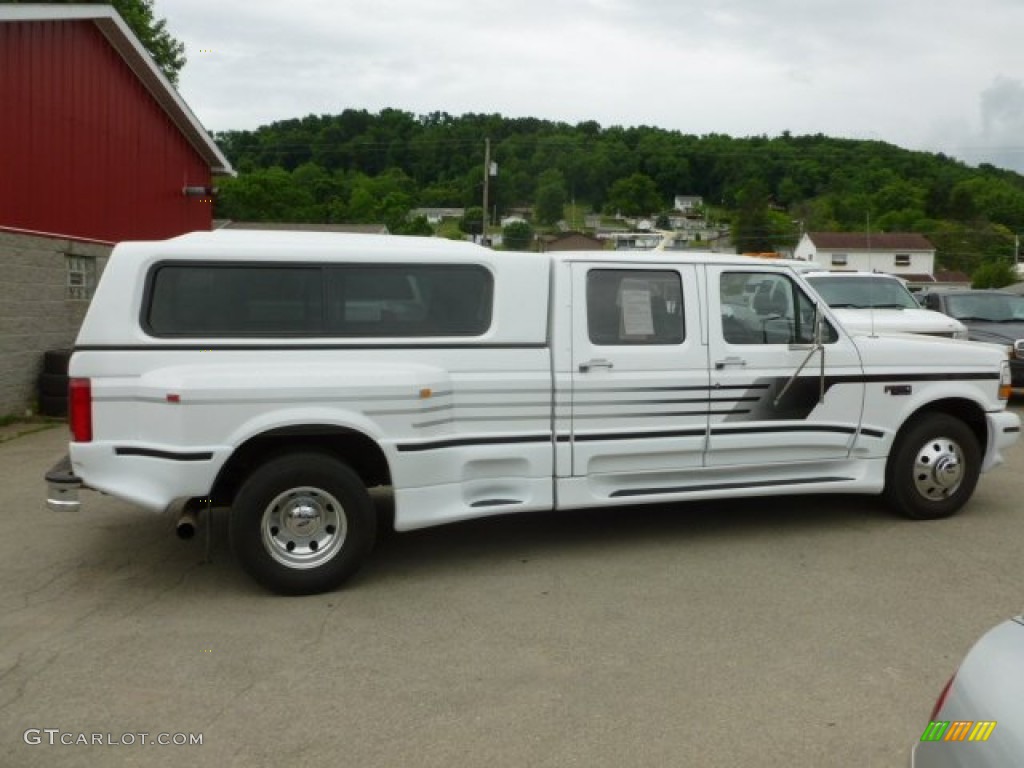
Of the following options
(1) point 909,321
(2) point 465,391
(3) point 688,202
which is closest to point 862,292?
(1) point 909,321

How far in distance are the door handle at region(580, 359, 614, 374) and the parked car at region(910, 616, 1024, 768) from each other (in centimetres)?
351

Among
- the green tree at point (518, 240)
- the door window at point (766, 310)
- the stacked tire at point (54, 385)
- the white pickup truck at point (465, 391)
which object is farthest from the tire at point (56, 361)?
the door window at point (766, 310)

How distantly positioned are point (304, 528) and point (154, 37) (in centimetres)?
3181

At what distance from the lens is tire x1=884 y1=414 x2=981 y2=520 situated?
21.3 feet

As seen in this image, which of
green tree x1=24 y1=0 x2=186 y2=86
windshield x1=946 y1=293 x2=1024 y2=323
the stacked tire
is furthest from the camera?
green tree x1=24 y1=0 x2=186 y2=86

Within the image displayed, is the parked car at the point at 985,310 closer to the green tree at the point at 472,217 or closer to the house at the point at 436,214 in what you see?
the green tree at the point at 472,217

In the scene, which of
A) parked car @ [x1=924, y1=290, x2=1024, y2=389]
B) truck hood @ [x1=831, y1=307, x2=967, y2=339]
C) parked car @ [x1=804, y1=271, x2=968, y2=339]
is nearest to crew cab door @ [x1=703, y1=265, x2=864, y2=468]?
truck hood @ [x1=831, y1=307, x2=967, y2=339]

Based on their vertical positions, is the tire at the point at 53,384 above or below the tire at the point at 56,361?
below

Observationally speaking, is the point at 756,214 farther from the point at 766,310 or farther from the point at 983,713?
the point at 983,713

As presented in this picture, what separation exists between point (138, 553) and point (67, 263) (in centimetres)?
883

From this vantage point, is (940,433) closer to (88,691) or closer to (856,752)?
(856,752)

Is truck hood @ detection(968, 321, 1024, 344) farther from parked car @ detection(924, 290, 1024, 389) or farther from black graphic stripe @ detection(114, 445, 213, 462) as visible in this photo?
black graphic stripe @ detection(114, 445, 213, 462)

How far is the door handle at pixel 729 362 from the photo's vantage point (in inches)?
234

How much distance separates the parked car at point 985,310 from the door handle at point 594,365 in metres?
9.55
